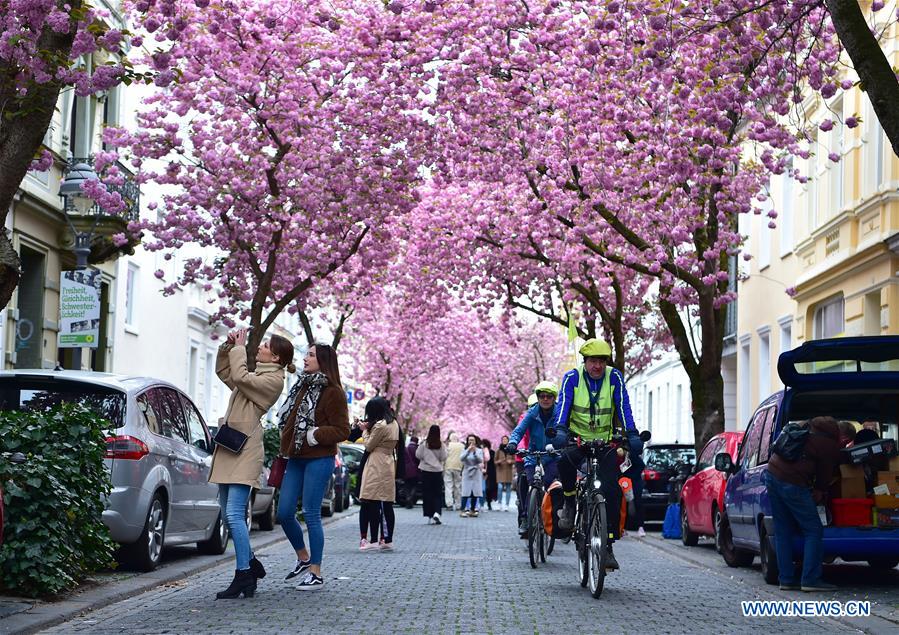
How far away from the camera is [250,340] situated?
25.0m

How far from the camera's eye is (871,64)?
401 inches

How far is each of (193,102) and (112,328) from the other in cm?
926

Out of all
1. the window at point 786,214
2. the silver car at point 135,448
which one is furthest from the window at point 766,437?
the window at point 786,214

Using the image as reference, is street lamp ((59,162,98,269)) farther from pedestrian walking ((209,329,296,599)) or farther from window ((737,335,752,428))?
window ((737,335,752,428))

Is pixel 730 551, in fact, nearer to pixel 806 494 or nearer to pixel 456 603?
pixel 806 494

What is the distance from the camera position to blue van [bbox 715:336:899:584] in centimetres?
1208

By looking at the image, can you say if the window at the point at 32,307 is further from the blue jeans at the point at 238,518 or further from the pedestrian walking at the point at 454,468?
the blue jeans at the point at 238,518

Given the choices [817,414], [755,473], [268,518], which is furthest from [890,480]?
[268,518]

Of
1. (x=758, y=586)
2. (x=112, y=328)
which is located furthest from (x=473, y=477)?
(x=758, y=586)

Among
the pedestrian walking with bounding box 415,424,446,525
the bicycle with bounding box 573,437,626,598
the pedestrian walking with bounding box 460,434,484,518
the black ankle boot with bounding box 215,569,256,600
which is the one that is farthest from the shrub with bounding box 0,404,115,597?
the pedestrian walking with bounding box 460,434,484,518

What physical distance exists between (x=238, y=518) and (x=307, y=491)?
0.84 m

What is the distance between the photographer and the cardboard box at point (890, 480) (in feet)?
40.8

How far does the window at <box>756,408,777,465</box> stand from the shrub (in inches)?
228

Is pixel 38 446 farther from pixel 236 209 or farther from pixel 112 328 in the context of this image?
pixel 112 328
